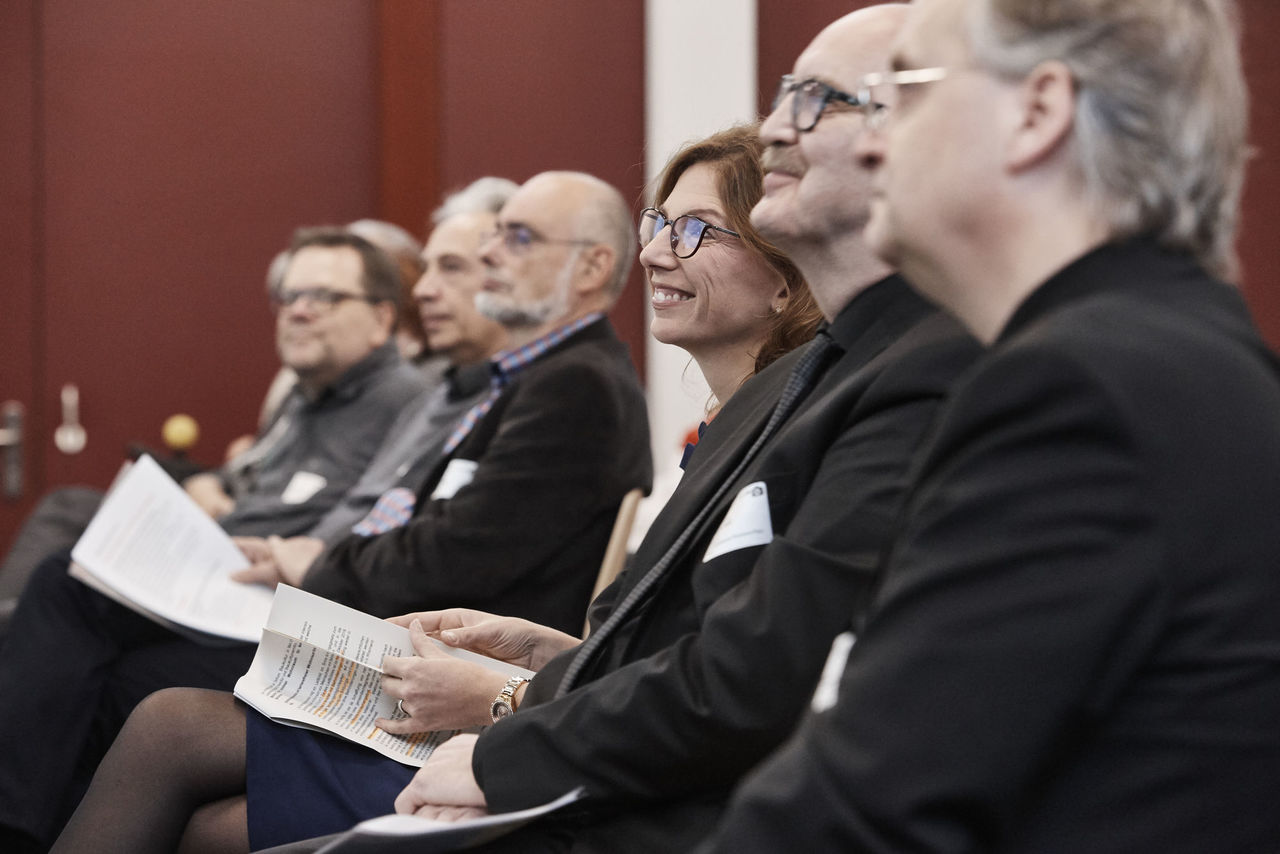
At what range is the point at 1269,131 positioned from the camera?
10.6ft

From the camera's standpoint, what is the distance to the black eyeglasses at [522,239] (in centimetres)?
289

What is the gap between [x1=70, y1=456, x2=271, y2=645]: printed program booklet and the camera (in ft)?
8.38

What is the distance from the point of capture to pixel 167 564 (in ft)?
8.77

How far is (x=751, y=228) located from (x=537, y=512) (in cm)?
86

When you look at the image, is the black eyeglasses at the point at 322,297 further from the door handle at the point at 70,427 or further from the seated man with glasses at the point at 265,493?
the door handle at the point at 70,427

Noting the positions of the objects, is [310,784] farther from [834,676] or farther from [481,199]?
[481,199]

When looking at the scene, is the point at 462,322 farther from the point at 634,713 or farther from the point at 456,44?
the point at 634,713

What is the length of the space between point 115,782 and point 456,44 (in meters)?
3.73

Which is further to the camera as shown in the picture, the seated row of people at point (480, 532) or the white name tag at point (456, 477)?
the white name tag at point (456, 477)

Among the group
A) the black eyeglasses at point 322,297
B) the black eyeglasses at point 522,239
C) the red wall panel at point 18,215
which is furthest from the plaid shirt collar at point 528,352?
the red wall panel at point 18,215

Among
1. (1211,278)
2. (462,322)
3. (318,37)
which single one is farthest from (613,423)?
(318,37)

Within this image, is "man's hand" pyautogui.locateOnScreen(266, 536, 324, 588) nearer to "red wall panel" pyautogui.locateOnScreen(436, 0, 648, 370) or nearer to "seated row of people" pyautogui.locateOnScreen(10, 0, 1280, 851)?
"seated row of people" pyautogui.locateOnScreen(10, 0, 1280, 851)

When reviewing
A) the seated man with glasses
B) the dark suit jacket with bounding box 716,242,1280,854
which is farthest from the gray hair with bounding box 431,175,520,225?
the dark suit jacket with bounding box 716,242,1280,854

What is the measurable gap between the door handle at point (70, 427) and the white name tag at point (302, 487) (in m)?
1.84
